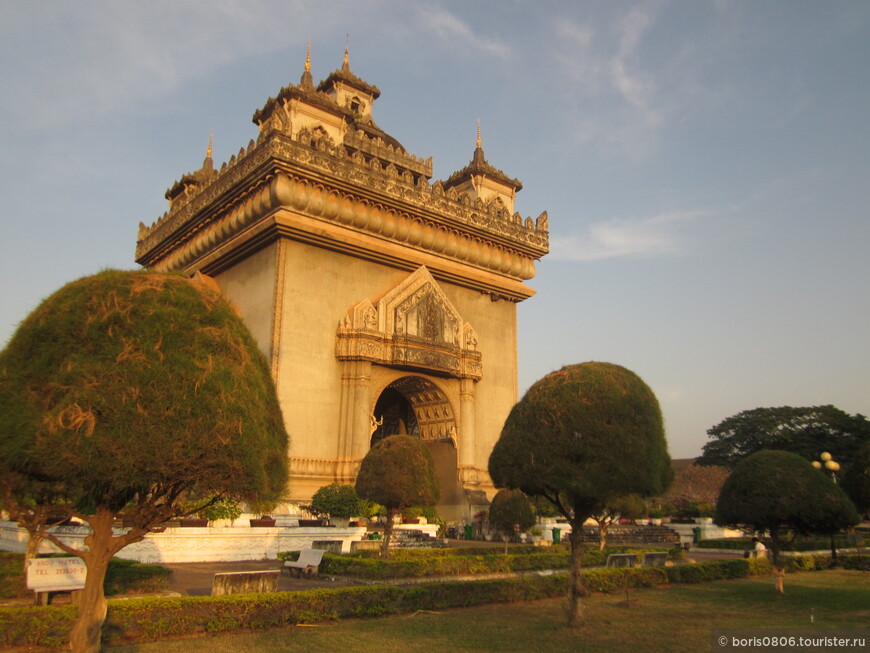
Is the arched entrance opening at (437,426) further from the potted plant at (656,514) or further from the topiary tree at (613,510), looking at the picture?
the potted plant at (656,514)

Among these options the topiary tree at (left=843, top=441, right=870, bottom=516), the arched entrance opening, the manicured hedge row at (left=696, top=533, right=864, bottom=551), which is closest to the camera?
the topiary tree at (left=843, top=441, right=870, bottom=516)

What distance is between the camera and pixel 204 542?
650 inches

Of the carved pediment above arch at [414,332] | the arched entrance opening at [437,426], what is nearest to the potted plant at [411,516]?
the arched entrance opening at [437,426]

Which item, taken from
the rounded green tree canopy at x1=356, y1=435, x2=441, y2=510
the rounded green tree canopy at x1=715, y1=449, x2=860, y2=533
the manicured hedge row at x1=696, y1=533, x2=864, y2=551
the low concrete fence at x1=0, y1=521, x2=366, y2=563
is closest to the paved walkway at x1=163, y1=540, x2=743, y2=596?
the low concrete fence at x1=0, y1=521, x2=366, y2=563

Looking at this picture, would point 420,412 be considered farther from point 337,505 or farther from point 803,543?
point 803,543

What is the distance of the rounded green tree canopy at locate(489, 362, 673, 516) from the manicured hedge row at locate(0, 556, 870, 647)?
2390mm

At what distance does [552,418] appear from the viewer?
10.3 m

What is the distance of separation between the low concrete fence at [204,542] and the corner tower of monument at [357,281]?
3105 millimetres

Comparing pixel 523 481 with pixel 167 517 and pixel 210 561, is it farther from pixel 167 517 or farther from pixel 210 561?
pixel 210 561

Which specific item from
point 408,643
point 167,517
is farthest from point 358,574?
point 167,517

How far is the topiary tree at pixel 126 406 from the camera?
6.11m

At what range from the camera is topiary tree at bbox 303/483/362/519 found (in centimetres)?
2014

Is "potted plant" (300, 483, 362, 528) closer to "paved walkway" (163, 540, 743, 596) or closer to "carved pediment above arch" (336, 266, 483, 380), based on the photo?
"paved walkway" (163, 540, 743, 596)

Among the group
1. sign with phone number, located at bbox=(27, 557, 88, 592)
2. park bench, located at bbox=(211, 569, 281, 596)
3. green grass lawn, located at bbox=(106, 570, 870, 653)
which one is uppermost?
sign with phone number, located at bbox=(27, 557, 88, 592)
